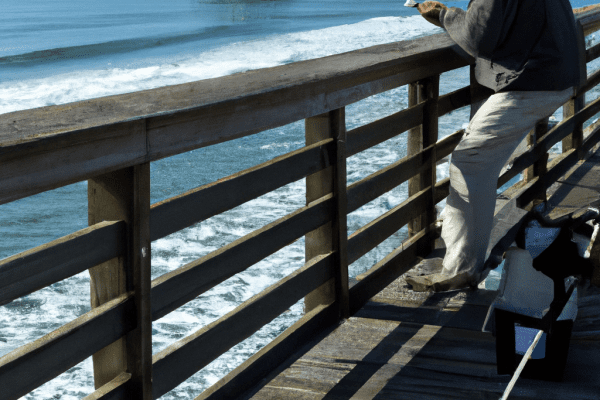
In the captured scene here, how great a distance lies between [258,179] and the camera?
6.80ft

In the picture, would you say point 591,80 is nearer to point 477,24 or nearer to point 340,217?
point 477,24

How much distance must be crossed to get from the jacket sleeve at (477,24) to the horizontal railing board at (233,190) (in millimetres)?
699

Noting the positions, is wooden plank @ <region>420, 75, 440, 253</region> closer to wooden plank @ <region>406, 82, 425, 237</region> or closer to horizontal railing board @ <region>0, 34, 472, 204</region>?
wooden plank @ <region>406, 82, 425, 237</region>

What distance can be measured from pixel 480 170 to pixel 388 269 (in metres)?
0.57

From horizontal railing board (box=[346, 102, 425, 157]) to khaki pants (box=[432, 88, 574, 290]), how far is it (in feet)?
0.87

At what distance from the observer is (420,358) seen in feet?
7.54

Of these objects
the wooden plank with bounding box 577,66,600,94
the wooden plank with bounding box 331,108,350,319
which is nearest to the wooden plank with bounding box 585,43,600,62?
the wooden plank with bounding box 577,66,600,94

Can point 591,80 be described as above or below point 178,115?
below

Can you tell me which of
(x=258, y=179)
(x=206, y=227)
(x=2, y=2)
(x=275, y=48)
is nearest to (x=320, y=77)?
(x=258, y=179)

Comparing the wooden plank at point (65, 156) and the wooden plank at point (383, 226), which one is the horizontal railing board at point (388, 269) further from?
the wooden plank at point (65, 156)

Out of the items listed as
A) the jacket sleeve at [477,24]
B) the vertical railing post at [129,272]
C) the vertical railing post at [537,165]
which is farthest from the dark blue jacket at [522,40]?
the vertical railing post at [129,272]

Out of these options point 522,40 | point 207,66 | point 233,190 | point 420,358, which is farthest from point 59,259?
point 207,66

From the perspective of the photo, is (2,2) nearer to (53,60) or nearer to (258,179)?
(53,60)

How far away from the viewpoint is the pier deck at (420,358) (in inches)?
82.0
